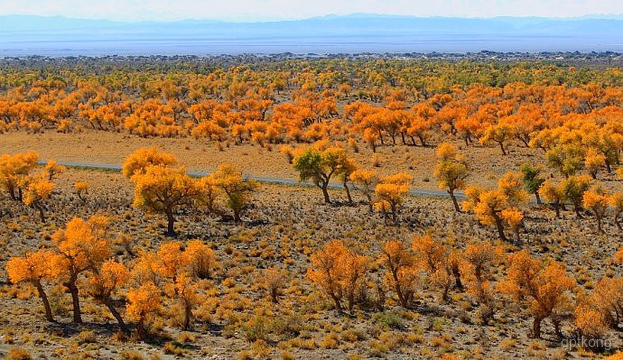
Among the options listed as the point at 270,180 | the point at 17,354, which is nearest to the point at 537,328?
the point at 17,354

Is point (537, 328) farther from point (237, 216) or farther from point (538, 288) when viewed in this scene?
point (237, 216)

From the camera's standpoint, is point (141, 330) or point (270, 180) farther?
point (270, 180)

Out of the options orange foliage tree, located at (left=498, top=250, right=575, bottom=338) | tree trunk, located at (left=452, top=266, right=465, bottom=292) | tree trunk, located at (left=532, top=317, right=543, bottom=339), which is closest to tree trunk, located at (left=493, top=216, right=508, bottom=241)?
tree trunk, located at (left=452, top=266, right=465, bottom=292)

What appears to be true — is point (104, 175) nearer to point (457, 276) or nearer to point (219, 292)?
point (219, 292)

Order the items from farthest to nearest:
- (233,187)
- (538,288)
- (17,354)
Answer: (233,187) → (538,288) → (17,354)

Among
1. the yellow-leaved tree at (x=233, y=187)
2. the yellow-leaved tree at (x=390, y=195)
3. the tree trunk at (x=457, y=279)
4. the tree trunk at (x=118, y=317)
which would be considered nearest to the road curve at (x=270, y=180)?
the yellow-leaved tree at (x=390, y=195)

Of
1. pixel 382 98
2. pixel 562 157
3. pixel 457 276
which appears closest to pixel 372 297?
pixel 457 276

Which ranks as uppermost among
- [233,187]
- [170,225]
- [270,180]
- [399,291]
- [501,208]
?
[233,187]

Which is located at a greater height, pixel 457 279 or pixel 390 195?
pixel 390 195
